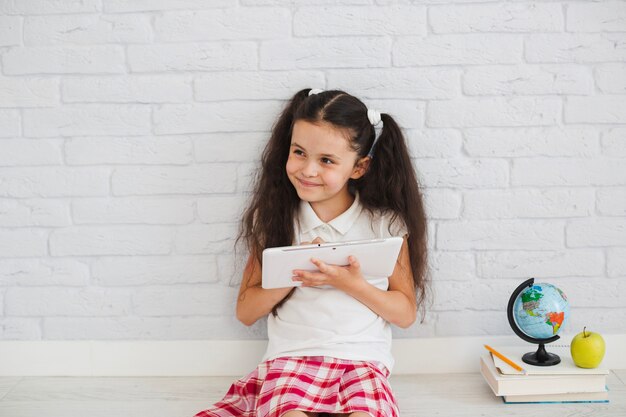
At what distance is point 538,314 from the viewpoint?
1.46m

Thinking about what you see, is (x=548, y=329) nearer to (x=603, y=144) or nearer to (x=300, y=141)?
(x=603, y=144)

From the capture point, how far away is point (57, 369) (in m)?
1.66

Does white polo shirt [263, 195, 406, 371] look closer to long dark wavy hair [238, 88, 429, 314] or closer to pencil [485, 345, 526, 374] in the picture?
long dark wavy hair [238, 88, 429, 314]

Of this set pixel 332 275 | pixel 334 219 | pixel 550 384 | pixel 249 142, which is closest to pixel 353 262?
pixel 332 275

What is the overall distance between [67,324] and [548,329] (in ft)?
3.64

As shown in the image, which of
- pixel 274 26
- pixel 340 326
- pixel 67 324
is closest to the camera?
pixel 340 326

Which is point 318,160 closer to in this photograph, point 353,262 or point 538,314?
point 353,262

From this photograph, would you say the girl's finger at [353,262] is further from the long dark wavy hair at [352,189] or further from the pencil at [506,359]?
the pencil at [506,359]

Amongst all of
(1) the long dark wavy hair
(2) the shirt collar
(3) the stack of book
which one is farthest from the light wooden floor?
(2) the shirt collar

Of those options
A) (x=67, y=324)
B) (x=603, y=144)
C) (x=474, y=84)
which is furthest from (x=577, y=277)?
(x=67, y=324)

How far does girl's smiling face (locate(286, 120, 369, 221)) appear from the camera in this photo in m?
1.36

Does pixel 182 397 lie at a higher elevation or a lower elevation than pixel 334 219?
lower

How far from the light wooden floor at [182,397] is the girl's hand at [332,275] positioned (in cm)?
33

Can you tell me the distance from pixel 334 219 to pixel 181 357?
53 cm
